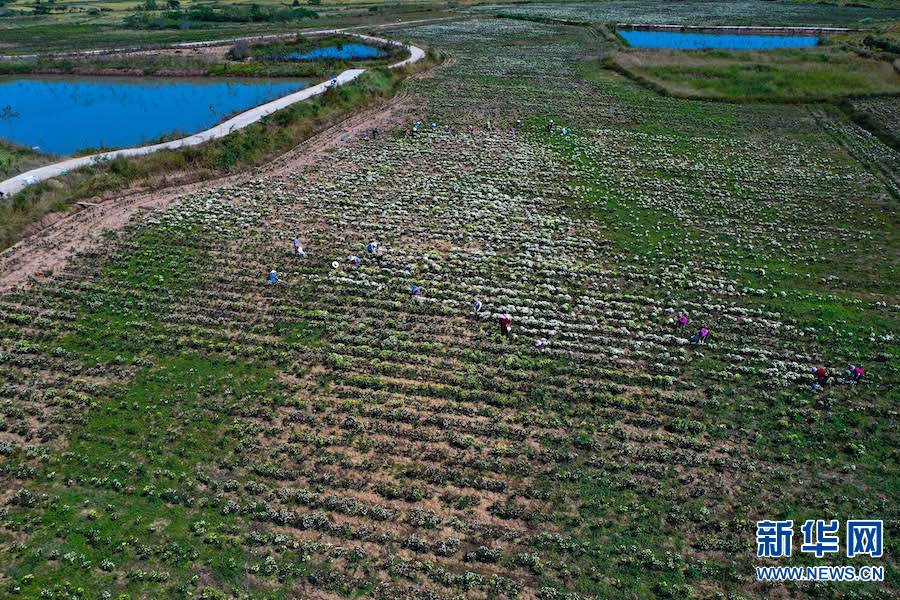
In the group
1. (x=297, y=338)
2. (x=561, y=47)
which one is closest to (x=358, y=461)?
(x=297, y=338)

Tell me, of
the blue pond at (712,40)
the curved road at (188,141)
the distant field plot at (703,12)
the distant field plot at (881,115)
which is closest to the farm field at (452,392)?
the curved road at (188,141)

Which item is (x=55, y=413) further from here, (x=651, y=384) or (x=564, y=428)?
(x=651, y=384)

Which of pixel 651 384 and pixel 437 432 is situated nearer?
pixel 437 432

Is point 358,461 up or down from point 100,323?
down

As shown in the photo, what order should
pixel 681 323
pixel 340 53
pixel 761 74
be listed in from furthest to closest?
pixel 340 53
pixel 761 74
pixel 681 323

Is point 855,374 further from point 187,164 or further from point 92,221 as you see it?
point 187,164

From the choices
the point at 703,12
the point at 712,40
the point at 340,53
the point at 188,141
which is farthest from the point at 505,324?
the point at 703,12

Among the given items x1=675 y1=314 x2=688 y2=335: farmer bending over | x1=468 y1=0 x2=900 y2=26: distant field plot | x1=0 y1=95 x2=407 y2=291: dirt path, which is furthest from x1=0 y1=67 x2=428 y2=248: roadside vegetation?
x1=468 y1=0 x2=900 y2=26: distant field plot
